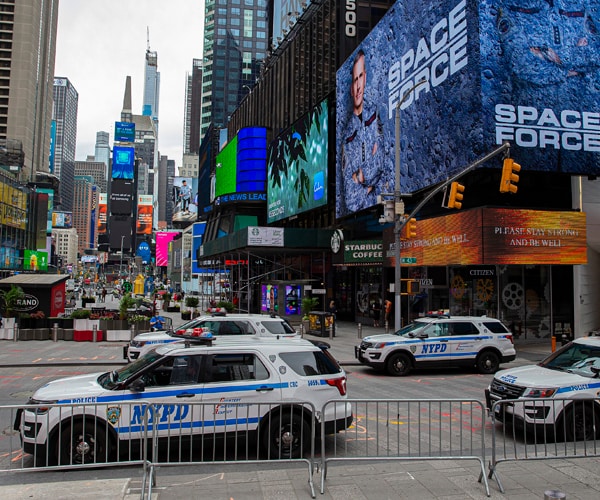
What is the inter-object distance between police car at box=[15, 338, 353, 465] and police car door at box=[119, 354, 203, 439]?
0.04 feet

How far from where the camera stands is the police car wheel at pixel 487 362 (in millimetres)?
16375

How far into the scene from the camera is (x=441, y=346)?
16016 mm

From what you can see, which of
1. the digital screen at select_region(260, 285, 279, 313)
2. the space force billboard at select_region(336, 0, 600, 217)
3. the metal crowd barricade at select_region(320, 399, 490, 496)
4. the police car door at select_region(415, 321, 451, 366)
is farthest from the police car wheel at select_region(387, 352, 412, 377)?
the digital screen at select_region(260, 285, 279, 313)

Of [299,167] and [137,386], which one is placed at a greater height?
[299,167]

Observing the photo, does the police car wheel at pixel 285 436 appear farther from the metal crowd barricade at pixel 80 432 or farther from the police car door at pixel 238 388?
the metal crowd barricade at pixel 80 432

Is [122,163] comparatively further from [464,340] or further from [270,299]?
[464,340]

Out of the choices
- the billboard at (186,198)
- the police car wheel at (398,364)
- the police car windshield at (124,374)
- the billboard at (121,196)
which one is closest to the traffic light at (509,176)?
the police car wheel at (398,364)

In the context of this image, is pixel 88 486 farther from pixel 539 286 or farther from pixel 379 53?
pixel 379 53

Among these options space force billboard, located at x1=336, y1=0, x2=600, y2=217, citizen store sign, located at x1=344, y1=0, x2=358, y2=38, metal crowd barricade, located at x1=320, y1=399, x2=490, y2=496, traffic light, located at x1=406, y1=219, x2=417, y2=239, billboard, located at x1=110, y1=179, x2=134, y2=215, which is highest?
billboard, located at x1=110, y1=179, x2=134, y2=215

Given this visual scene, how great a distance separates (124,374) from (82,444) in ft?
3.97

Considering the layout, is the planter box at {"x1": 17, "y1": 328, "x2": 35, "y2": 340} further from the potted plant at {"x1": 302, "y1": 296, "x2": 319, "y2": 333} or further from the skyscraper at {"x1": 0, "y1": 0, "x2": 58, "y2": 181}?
the skyscraper at {"x1": 0, "y1": 0, "x2": 58, "y2": 181}

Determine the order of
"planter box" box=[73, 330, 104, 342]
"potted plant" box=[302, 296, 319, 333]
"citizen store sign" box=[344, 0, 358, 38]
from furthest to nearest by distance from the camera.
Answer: "citizen store sign" box=[344, 0, 358, 38] < "potted plant" box=[302, 296, 319, 333] < "planter box" box=[73, 330, 104, 342]

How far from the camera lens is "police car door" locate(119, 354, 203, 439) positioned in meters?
7.03

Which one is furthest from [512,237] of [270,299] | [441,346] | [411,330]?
[270,299]
